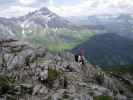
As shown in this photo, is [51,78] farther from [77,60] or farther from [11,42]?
[11,42]

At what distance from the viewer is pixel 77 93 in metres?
129

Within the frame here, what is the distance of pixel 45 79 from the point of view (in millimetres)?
134375

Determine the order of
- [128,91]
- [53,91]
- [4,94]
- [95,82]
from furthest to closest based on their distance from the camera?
[128,91]
[95,82]
[53,91]
[4,94]

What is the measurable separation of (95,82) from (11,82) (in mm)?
44389

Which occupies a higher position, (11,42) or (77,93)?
(11,42)

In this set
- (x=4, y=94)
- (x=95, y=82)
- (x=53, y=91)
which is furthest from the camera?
(x=95, y=82)

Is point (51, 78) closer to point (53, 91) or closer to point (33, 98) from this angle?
point (53, 91)

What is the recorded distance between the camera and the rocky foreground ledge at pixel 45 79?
12350 cm

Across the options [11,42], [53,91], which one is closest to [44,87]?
[53,91]

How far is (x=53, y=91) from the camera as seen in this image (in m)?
127

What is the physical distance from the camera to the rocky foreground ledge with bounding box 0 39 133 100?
405 ft

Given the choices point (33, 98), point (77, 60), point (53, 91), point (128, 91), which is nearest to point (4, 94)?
point (33, 98)

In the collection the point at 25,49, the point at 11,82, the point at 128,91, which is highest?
the point at 25,49

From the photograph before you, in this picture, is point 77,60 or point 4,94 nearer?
point 4,94
